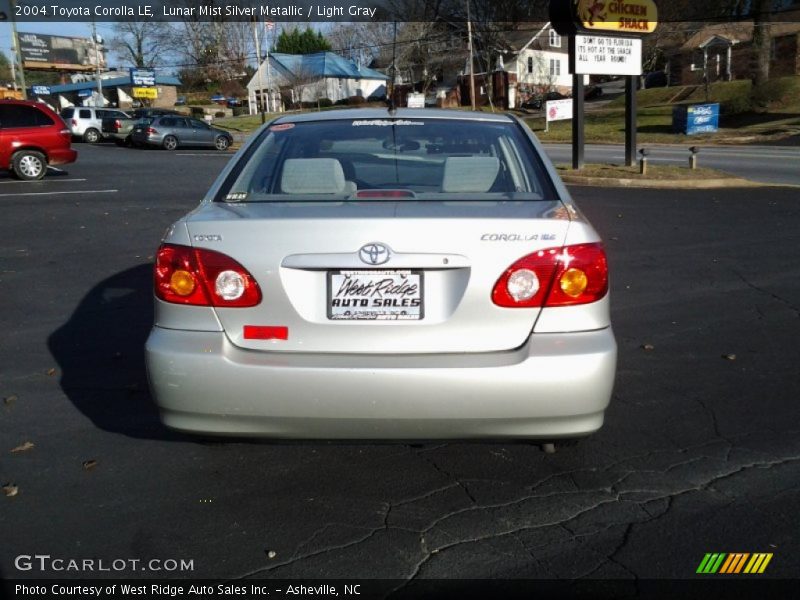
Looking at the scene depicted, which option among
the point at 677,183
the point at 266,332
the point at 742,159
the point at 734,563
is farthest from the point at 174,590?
the point at 742,159

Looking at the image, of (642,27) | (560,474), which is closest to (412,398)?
(560,474)

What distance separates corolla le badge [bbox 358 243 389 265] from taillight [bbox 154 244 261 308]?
0.45 metres

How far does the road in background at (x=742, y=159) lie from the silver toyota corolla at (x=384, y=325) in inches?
618

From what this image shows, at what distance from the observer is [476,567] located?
3.06 m

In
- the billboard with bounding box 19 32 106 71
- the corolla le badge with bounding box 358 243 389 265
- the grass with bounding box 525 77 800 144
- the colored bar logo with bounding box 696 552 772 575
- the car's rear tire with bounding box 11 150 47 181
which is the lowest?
the grass with bounding box 525 77 800 144

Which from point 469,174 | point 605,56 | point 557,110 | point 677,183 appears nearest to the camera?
point 469,174

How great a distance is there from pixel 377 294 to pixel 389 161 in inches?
66.5

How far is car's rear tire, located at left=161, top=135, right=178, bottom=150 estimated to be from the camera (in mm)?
32844

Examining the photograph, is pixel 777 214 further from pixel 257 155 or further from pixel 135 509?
pixel 135 509

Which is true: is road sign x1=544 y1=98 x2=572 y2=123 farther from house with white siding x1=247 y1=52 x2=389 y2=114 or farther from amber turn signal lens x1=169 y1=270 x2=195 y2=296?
amber turn signal lens x1=169 y1=270 x2=195 y2=296

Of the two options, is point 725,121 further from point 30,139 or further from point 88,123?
point 30,139

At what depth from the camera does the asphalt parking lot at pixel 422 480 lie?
3.16 metres

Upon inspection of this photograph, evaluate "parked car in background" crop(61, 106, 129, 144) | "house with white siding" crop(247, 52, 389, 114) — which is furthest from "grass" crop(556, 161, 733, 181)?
"house with white siding" crop(247, 52, 389, 114)

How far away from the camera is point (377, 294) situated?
3205 mm
